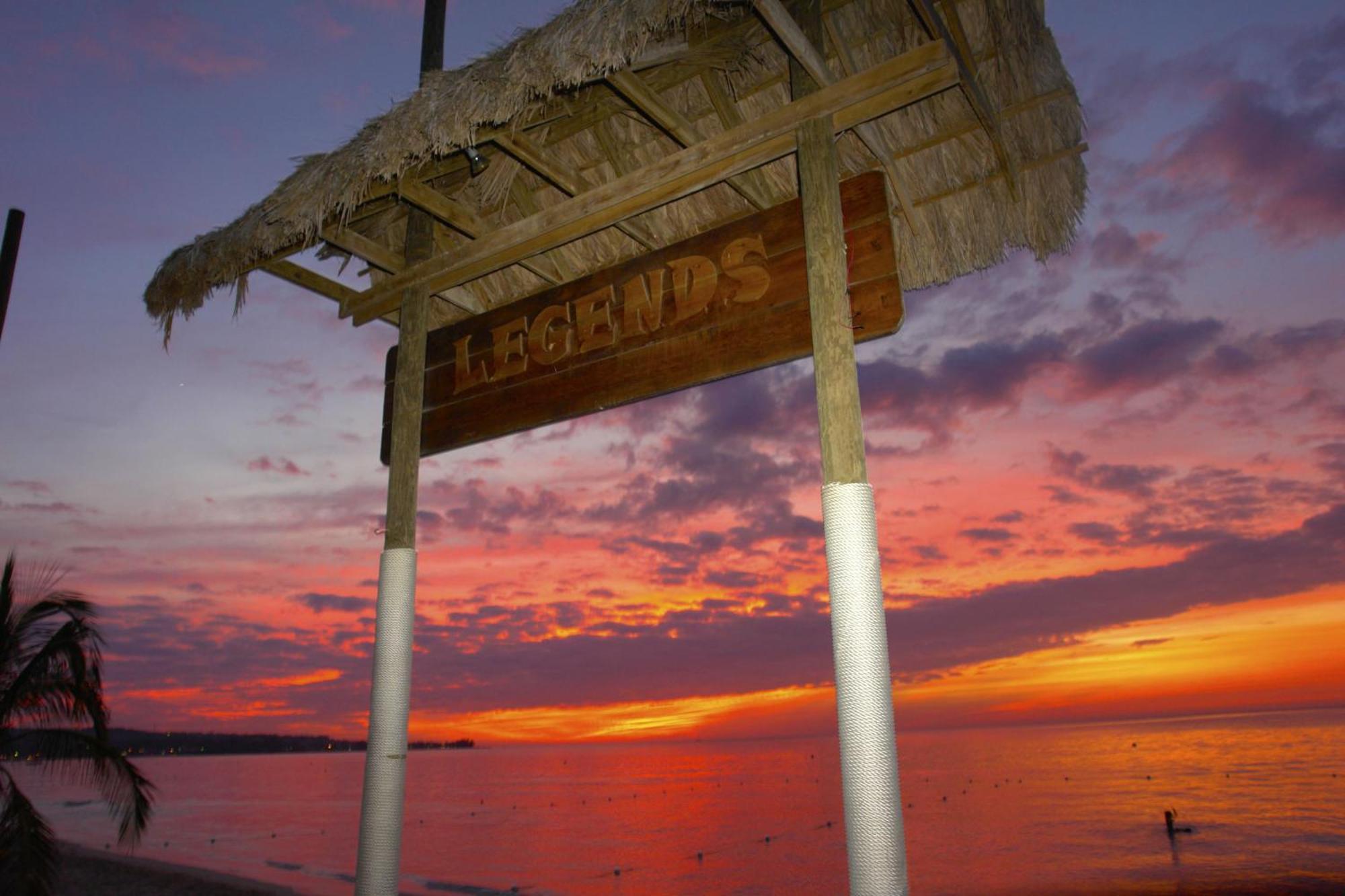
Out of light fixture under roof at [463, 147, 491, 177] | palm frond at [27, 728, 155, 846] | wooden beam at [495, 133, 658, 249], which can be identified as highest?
light fixture under roof at [463, 147, 491, 177]

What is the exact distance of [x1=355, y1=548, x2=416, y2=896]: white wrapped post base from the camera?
3.88 meters

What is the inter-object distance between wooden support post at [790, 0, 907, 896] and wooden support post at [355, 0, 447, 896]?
7.37 feet

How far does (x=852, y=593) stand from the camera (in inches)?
111

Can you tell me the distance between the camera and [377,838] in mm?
3881

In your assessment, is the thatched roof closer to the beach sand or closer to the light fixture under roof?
the light fixture under roof

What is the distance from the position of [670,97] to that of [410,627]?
126 inches

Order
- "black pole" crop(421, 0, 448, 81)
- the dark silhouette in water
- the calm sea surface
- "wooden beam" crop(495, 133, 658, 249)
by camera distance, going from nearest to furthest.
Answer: "wooden beam" crop(495, 133, 658, 249)
"black pole" crop(421, 0, 448, 81)
the calm sea surface
the dark silhouette in water

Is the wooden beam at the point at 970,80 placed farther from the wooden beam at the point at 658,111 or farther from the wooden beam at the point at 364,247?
the wooden beam at the point at 364,247

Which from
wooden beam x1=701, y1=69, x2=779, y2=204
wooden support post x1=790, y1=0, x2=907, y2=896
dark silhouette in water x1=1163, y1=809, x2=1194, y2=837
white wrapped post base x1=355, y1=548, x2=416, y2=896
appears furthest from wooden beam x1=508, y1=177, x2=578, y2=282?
dark silhouette in water x1=1163, y1=809, x2=1194, y2=837

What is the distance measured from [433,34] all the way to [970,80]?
15.8ft

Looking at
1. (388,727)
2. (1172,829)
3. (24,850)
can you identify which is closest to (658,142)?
(388,727)

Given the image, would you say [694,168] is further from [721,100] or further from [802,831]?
[802,831]

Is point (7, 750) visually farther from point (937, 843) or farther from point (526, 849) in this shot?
point (937, 843)

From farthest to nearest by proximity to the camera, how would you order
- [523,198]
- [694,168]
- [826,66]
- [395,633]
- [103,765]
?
1. [103,765]
2. [523,198]
3. [395,633]
4. [694,168]
5. [826,66]
